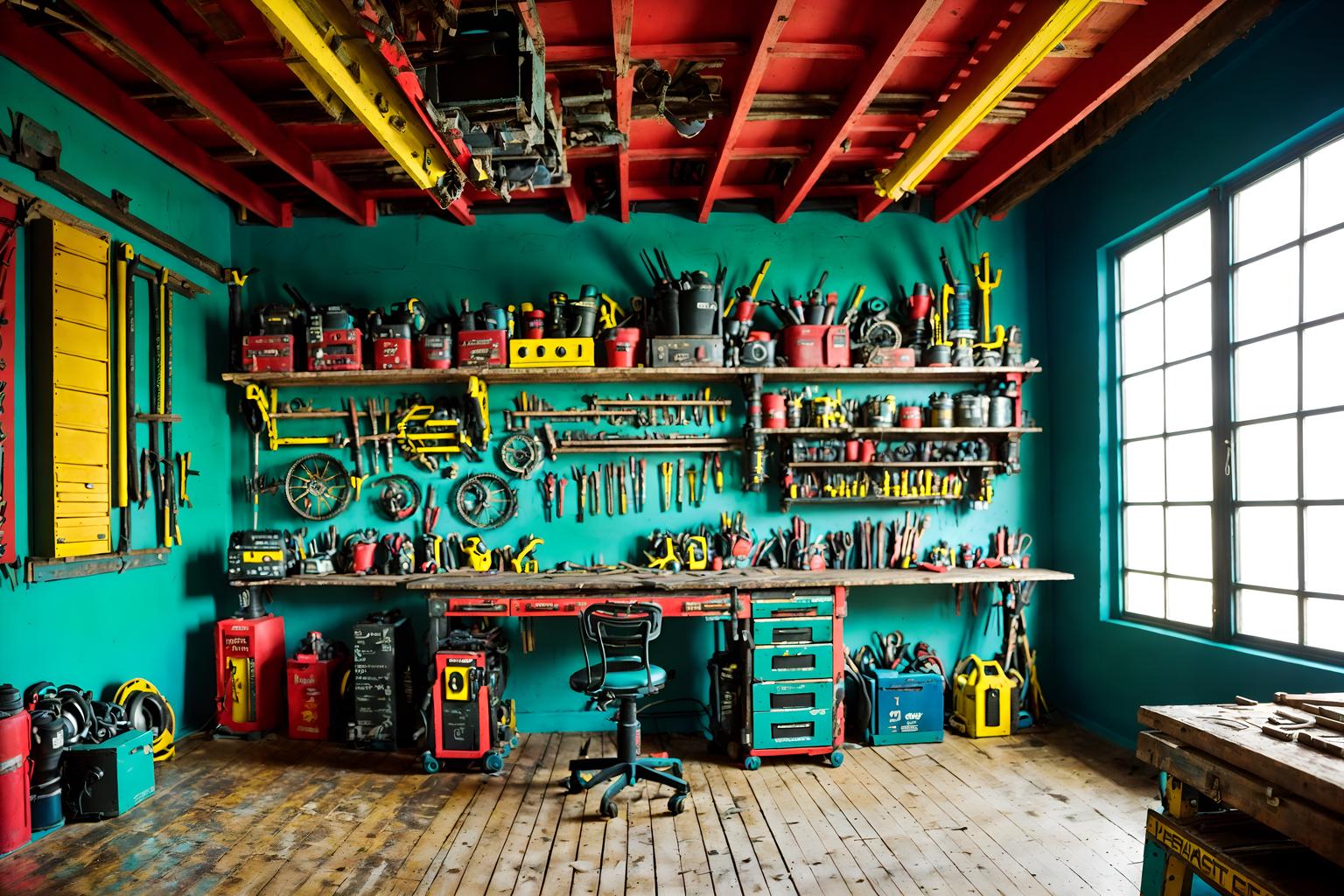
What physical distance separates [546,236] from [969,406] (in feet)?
10.0

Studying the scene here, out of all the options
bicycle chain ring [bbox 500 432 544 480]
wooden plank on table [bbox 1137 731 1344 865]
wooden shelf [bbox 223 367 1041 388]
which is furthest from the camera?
bicycle chain ring [bbox 500 432 544 480]

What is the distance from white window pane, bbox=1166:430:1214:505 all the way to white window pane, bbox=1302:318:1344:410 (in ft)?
1.91

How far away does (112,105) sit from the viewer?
3.65 meters

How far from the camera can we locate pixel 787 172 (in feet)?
15.9

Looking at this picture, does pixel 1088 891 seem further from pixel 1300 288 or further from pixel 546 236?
pixel 546 236

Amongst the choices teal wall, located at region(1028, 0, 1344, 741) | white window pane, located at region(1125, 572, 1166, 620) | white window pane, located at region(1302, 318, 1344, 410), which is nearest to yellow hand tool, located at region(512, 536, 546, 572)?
teal wall, located at region(1028, 0, 1344, 741)

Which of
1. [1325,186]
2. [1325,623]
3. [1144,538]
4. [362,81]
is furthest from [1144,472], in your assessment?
[362,81]

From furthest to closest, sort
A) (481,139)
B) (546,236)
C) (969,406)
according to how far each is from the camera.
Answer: (546,236) < (969,406) < (481,139)

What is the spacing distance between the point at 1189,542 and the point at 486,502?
4144 millimetres

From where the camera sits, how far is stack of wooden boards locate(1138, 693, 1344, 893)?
5.97 feet

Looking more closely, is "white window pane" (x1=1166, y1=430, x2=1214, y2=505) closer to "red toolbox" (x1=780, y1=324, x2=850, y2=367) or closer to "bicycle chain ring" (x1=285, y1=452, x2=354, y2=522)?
"red toolbox" (x1=780, y1=324, x2=850, y2=367)

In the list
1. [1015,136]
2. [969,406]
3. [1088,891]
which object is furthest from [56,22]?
[1088,891]

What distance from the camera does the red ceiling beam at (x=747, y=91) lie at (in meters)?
2.92

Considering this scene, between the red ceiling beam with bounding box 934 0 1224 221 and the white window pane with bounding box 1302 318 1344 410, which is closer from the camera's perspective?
the red ceiling beam with bounding box 934 0 1224 221
